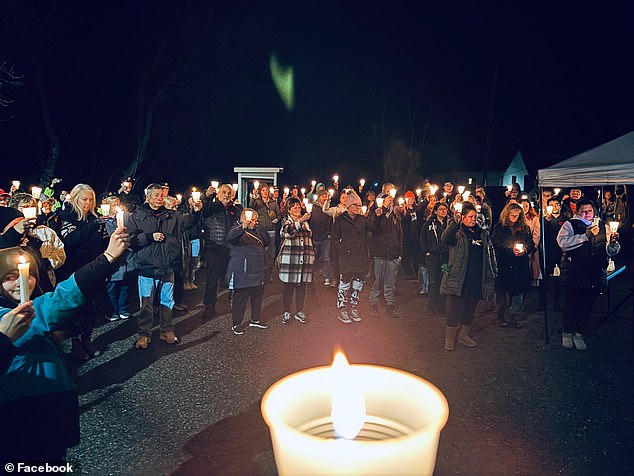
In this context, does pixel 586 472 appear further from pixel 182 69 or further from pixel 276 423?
pixel 182 69

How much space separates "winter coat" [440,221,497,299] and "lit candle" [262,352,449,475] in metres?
5.46

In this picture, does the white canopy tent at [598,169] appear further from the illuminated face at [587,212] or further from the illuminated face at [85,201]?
the illuminated face at [85,201]

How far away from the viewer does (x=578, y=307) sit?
651 centimetres

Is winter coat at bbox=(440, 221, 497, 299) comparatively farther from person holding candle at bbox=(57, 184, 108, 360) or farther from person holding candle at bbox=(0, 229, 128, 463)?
person holding candle at bbox=(0, 229, 128, 463)

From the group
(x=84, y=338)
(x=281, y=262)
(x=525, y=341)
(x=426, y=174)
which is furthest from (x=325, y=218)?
(x=426, y=174)

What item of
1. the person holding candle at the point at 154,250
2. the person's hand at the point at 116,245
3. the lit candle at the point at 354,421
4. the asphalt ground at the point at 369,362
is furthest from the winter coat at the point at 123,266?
the lit candle at the point at 354,421

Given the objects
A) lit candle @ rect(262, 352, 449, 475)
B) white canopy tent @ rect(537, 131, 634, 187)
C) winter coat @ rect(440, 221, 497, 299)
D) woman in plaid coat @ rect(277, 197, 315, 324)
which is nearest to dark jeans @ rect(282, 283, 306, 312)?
woman in plaid coat @ rect(277, 197, 315, 324)

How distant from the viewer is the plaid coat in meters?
7.53

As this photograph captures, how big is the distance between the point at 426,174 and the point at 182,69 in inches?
980

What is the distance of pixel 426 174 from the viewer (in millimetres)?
42188

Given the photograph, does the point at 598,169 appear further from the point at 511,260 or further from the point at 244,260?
the point at 244,260

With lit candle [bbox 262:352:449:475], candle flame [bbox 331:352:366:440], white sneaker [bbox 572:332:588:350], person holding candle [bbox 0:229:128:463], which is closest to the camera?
lit candle [bbox 262:352:449:475]

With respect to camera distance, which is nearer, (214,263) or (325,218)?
(214,263)

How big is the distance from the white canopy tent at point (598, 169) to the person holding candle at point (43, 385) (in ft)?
23.9
